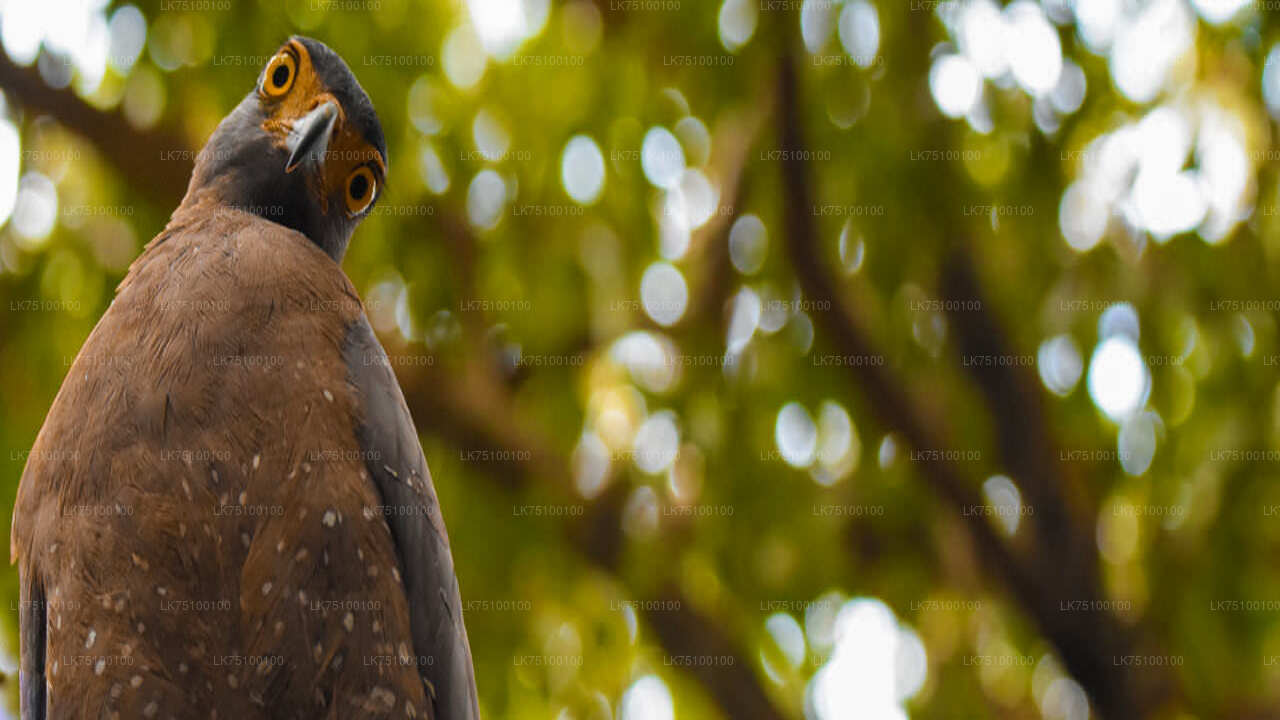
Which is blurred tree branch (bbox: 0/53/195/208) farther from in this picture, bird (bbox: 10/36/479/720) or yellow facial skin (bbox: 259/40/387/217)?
bird (bbox: 10/36/479/720)

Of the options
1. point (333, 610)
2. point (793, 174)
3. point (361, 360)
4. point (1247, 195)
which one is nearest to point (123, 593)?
point (333, 610)

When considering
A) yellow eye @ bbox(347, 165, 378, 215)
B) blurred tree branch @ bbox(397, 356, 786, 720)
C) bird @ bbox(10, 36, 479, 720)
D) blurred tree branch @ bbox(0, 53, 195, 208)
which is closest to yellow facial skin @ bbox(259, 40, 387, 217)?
yellow eye @ bbox(347, 165, 378, 215)

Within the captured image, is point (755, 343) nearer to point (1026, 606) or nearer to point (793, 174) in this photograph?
point (793, 174)

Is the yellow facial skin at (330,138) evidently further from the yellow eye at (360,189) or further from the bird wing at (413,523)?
the bird wing at (413,523)

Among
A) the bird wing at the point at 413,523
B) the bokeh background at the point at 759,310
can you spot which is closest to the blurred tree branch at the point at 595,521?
the bokeh background at the point at 759,310

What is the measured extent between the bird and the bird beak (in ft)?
0.66

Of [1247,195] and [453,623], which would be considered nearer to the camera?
[453,623]

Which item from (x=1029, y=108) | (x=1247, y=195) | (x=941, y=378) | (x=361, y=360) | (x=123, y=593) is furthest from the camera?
(x=941, y=378)

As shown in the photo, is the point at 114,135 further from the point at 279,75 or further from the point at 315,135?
the point at 315,135

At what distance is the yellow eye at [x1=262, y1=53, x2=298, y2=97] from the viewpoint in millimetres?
2852

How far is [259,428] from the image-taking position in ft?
7.32

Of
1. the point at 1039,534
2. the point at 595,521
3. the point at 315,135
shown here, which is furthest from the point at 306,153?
the point at 1039,534

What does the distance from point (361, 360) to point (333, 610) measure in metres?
0.54

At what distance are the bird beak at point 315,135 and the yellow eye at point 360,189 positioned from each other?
3.5 inches
